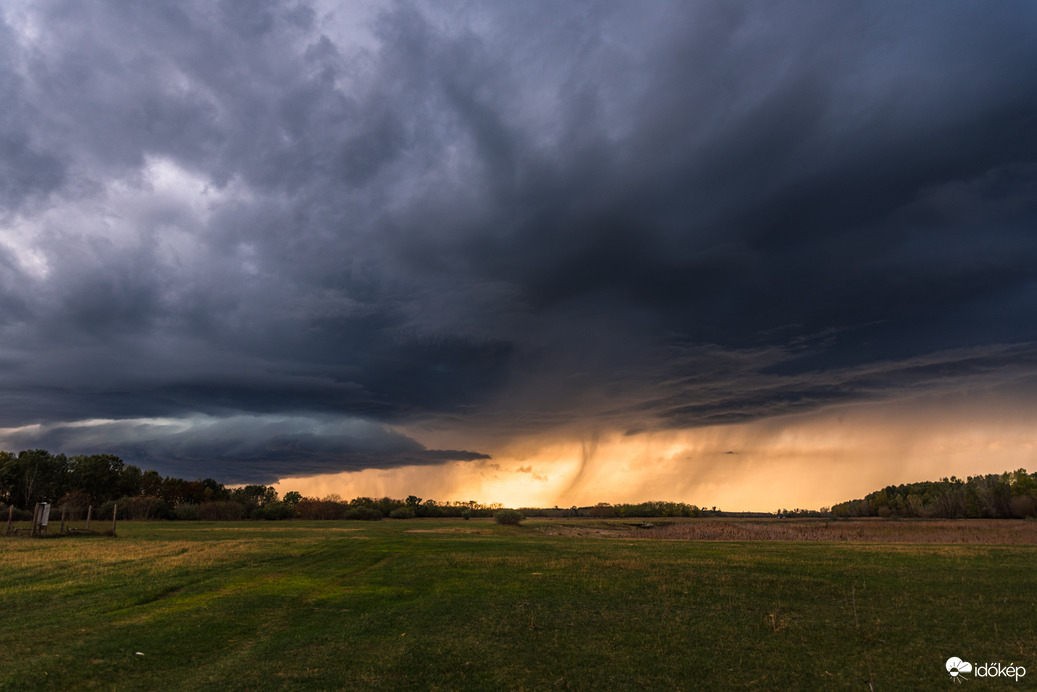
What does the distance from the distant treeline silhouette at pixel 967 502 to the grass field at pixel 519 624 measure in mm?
98033

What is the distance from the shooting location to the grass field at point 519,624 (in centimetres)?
1120

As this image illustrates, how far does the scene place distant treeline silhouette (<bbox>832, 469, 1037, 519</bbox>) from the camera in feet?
320

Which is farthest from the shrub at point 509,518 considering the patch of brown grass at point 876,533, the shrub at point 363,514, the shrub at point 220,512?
the shrub at point 220,512

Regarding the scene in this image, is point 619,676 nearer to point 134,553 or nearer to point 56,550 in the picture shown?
point 134,553

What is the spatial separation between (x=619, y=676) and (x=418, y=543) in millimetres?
34741

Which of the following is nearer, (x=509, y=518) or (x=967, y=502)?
(x=509, y=518)

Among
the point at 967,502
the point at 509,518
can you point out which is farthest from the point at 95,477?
the point at 967,502

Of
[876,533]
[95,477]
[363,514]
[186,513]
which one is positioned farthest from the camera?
[95,477]

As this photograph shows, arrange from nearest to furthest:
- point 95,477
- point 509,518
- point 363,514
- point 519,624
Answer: point 519,624 < point 509,518 < point 363,514 < point 95,477

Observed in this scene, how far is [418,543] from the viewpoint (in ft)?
141

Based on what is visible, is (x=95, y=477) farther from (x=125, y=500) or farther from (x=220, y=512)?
(x=220, y=512)

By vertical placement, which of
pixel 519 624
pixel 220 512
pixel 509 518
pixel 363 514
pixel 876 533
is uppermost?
pixel 519 624

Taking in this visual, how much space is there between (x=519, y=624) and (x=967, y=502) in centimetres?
12952

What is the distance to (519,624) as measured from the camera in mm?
15406
